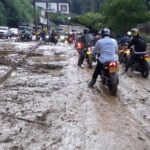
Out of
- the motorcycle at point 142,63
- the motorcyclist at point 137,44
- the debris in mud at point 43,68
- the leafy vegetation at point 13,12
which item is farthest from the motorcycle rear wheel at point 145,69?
the leafy vegetation at point 13,12

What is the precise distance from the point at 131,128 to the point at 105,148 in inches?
58.8

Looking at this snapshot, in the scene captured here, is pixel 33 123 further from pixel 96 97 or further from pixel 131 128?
pixel 96 97

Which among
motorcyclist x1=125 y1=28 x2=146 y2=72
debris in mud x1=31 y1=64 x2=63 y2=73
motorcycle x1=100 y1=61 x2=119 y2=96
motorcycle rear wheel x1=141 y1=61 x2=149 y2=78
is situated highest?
motorcyclist x1=125 y1=28 x2=146 y2=72

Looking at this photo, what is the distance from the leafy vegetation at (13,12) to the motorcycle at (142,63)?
58075 millimetres

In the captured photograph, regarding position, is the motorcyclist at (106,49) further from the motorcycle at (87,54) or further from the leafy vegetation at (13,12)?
the leafy vegetation at (13,12)

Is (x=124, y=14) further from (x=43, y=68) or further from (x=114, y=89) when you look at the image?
(x=114, y=89)

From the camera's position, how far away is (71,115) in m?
9.26

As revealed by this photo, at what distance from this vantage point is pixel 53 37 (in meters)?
50.1

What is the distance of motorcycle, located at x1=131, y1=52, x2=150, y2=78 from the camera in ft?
56.2

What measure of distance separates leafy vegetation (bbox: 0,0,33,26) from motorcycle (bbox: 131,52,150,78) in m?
58.1

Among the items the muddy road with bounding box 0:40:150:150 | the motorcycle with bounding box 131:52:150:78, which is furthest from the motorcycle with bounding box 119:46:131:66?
the muddy road with bounding box 0:40:150:150

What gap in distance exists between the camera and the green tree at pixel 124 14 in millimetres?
37938

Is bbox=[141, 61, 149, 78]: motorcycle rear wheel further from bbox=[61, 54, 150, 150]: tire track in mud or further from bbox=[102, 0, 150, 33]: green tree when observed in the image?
bbox=[102, 0, 150, 33]: green tree

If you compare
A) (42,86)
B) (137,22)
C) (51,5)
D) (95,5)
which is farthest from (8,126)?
(51,5)
